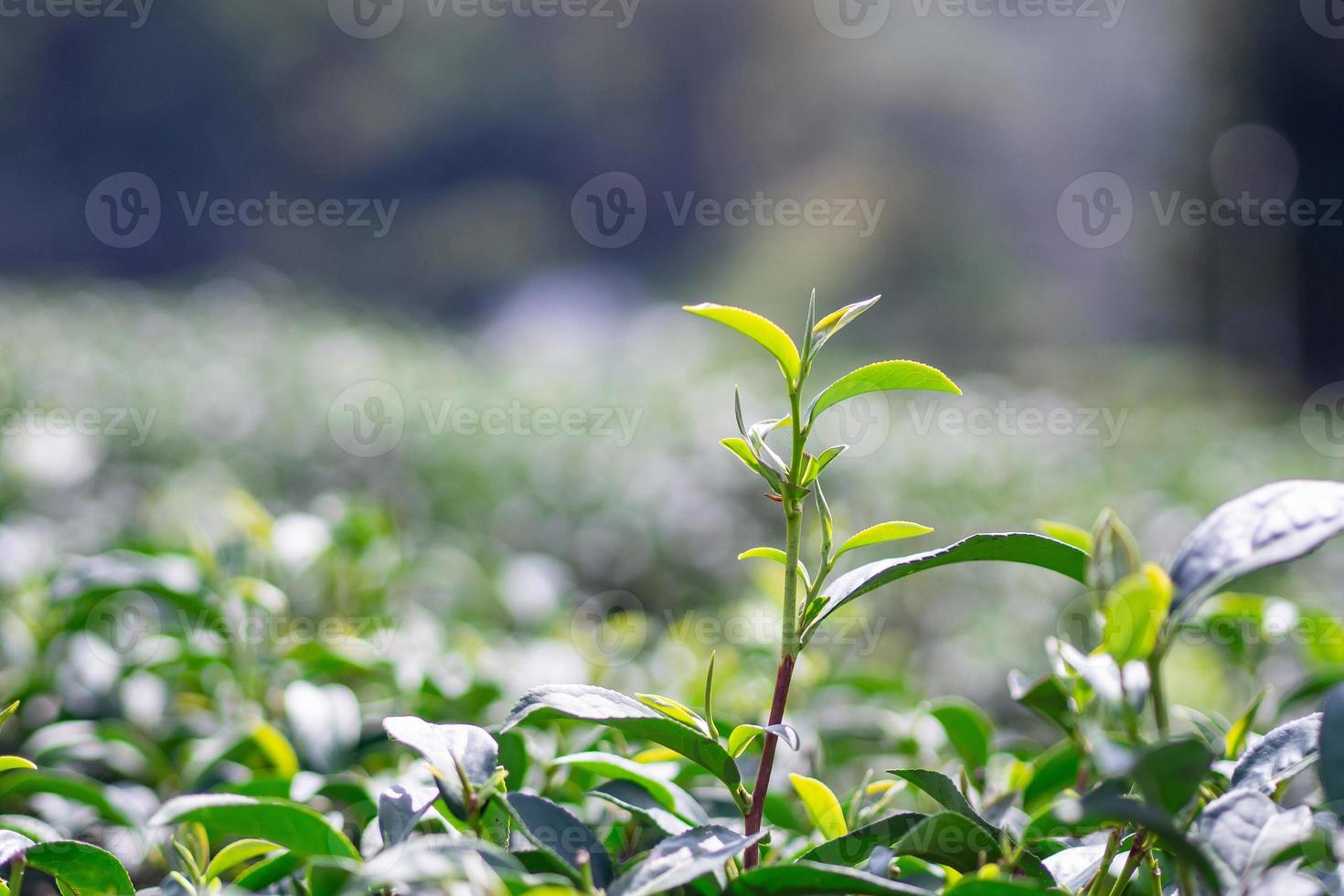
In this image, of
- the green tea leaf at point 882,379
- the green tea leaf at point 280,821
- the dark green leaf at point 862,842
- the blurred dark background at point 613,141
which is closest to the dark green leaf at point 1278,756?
the dark green leaf at point 862,842

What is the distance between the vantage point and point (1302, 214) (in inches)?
375

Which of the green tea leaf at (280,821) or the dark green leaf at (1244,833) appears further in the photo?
the green tea leaf at (280,821)

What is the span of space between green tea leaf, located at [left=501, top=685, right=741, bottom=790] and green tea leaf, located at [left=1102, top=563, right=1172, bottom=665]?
277 mm

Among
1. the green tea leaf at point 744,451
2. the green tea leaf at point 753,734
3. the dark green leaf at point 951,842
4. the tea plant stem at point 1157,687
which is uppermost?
the green tea leaf at point 744,451

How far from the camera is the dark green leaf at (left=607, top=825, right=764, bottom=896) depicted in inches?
24.5

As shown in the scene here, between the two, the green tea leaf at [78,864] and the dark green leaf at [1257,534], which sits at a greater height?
the dark green leaf at [1257,534]

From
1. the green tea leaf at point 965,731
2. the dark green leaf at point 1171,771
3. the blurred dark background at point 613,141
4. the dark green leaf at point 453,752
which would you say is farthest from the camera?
the blurred dark background at point 613,141

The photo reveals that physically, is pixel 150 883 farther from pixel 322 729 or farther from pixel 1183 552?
pixel 1183 552

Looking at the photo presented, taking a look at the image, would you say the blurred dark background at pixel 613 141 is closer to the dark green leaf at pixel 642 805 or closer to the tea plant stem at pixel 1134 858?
the dark green leaf at pixel 642 805

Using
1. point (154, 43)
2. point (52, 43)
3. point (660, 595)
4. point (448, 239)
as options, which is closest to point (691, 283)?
point (448, 239)

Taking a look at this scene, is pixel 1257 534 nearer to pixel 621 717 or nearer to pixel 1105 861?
pixel 1105 861

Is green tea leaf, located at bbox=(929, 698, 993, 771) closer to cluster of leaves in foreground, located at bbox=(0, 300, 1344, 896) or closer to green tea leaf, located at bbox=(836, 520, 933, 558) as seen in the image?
cluster of leaves in foreground, located at bbox=(0, 300, 1344, 896)

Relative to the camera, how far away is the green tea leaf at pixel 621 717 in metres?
0.70

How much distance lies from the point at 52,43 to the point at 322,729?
68.6ft
